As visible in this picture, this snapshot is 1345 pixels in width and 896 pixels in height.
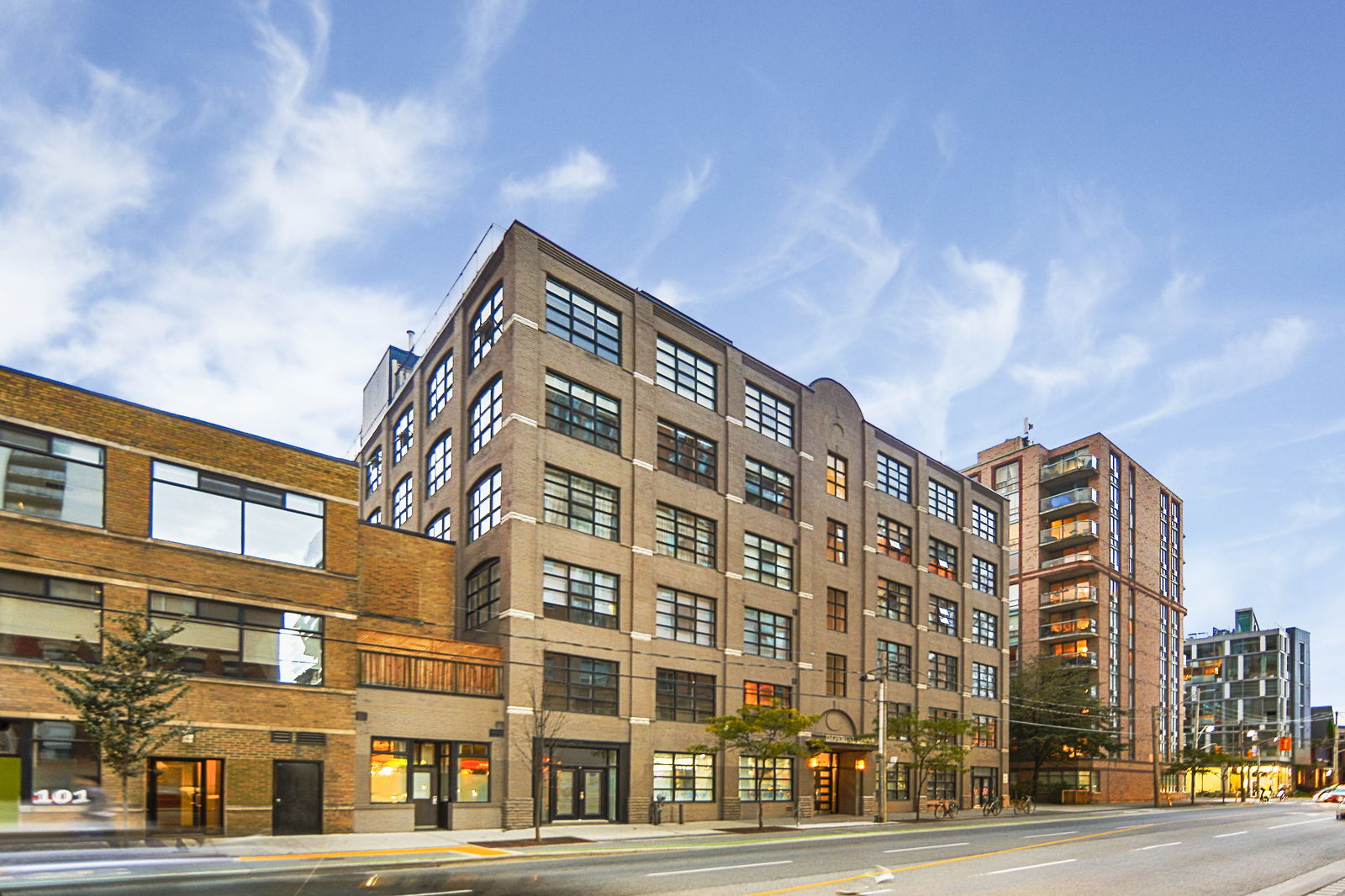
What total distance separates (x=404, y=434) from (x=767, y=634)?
66.5 ft

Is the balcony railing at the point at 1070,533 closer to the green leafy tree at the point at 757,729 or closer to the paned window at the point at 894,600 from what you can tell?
the paned window at the point at 894,600

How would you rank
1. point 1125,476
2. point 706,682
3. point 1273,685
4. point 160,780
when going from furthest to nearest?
point 1273,685 < point 1125,476 < point 706,682 < point 160,780

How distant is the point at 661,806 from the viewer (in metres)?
37.8

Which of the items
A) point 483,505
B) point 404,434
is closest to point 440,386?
point 404,434

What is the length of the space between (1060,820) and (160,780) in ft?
116

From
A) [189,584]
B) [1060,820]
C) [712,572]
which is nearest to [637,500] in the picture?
[712,572]

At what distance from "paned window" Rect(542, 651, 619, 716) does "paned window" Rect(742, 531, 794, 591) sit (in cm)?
905

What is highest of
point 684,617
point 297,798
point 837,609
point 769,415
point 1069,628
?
point 769,415

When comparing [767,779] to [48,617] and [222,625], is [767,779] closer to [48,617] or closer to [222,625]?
[222,625]

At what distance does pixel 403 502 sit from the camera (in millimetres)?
49625

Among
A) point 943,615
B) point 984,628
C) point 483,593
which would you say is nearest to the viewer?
point 483,593

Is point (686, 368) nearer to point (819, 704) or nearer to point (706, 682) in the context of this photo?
point (706, 682)

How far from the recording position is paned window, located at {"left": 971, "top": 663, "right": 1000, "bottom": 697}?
59812mm

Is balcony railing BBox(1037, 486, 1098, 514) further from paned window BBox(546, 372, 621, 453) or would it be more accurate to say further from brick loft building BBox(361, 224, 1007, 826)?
paned window BBox(546, 372, 621, 453)
